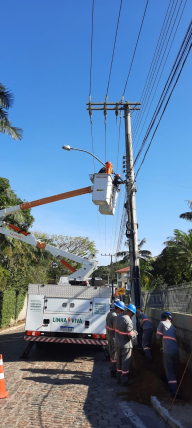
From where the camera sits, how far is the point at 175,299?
9352 millimetres

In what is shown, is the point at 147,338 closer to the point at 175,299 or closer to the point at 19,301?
the point at 175,299

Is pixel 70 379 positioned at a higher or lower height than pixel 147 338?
lower

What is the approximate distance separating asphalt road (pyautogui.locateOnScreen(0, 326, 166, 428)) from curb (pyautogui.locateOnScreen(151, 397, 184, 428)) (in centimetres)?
9

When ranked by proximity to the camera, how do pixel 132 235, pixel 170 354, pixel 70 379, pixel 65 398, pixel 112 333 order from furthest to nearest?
pixel 132 235
pixel 112 333
pixel 70 379
pixel 65 398
pixel 170 354

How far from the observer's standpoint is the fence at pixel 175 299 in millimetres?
8039

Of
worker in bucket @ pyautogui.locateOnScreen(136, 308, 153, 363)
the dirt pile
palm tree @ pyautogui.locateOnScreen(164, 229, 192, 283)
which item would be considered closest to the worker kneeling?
the dirt pile

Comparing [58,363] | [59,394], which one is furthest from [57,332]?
[59,394]

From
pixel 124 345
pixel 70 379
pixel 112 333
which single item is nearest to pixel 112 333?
pixel 112 333

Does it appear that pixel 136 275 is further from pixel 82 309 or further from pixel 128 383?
pixel 128 383

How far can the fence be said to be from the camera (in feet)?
26.4

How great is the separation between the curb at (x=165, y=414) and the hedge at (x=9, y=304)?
1286cm

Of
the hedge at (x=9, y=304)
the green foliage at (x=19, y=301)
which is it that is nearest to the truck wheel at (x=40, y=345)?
the hedge at (x=9, y=304)

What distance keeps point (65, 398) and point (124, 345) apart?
171 centimetres

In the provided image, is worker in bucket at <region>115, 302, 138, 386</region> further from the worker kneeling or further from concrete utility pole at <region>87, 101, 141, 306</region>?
concrete utility pole at <region>87, 101, 141, 306</region>
